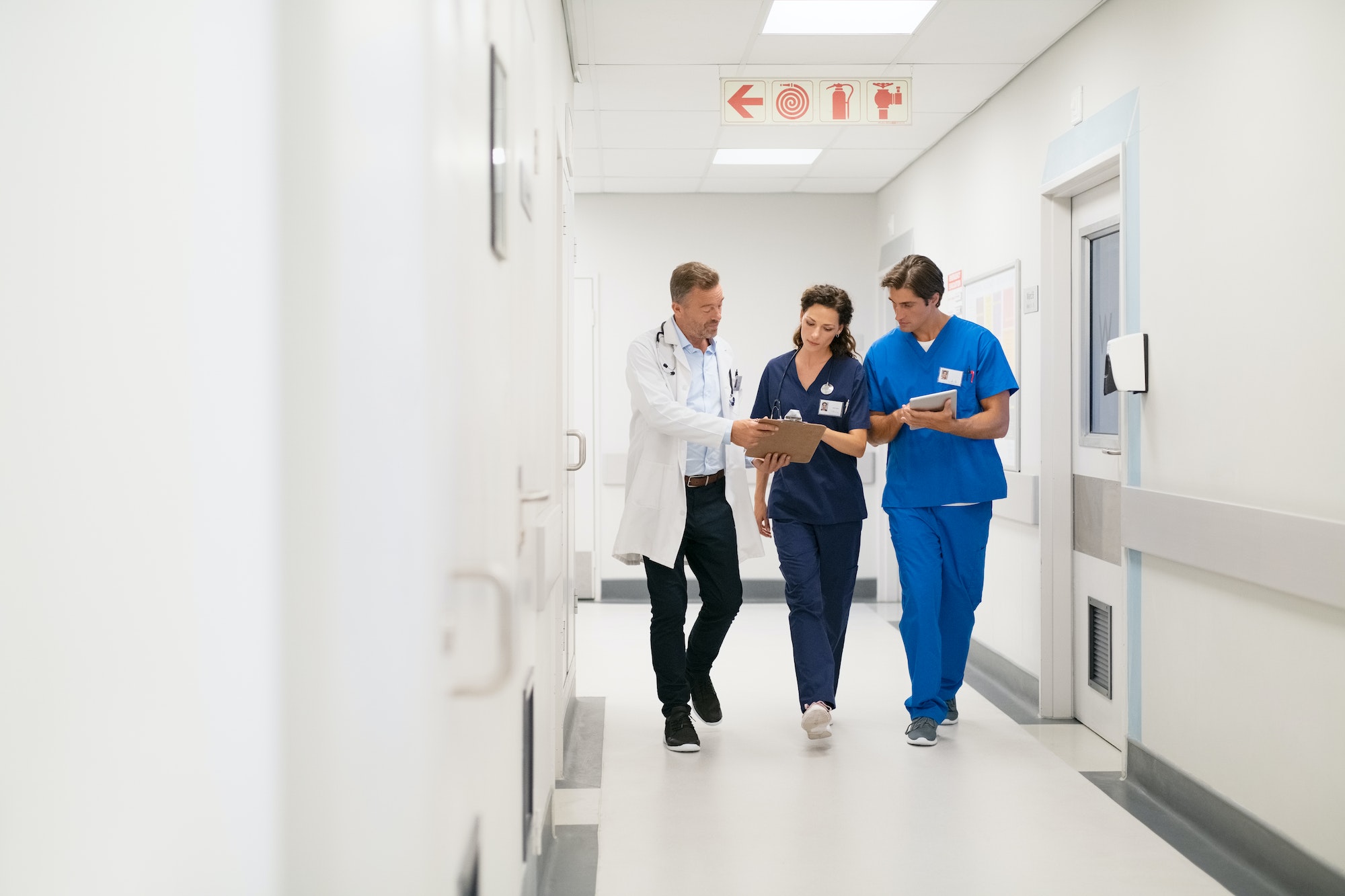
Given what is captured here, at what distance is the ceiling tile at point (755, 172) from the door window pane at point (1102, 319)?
2588 mm

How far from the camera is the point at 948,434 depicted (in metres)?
3.74

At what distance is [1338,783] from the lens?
2443 millimetres

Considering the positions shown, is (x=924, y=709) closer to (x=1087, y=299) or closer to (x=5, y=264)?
(x=1087, y=299)

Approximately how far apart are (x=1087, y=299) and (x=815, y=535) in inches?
57.8

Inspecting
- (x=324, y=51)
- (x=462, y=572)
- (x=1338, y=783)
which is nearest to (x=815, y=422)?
(x=1338, y=783)

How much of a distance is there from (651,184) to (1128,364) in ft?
13.4

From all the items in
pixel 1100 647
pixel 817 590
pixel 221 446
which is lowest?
pixel 1100 647

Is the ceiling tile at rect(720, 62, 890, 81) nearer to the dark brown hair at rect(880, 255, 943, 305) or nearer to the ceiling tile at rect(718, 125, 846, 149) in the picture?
the ceiling tile at rect(718, 125, 846, 149)

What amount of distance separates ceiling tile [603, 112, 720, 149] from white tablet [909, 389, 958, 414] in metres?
2.26

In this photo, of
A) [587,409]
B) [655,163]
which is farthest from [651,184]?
[587,409]

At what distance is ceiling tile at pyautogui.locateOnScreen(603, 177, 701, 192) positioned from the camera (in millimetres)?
6722

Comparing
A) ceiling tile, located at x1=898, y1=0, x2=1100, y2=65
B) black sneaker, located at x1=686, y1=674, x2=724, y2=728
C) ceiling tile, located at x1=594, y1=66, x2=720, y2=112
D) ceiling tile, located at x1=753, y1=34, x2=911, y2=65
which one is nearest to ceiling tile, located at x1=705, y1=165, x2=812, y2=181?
ceiling tile, located at x1=594, y1=66, x2=720, y2=112

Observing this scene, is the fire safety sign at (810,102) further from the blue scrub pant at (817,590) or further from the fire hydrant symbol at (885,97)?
the blue scrub pant at (817,590)

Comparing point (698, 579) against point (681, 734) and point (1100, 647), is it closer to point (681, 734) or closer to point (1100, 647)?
point (681, 734)
